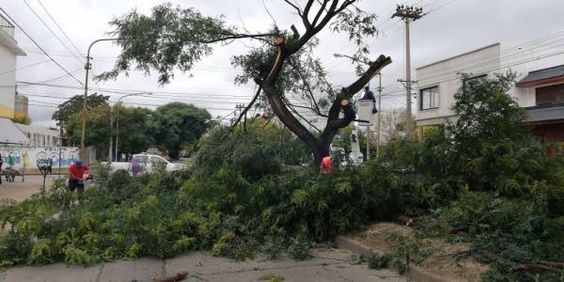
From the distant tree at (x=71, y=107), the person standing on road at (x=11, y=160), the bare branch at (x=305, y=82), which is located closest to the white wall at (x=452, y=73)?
the bare branch at (x=305, y=82)

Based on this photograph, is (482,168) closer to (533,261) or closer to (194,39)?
(533,261)

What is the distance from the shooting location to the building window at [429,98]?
133 ft

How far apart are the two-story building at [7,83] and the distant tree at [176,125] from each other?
40.8 meters

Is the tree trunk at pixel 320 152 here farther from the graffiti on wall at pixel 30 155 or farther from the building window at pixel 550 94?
the graffiti on wall at pixel 30 155

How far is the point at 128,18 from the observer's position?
39.2 ft

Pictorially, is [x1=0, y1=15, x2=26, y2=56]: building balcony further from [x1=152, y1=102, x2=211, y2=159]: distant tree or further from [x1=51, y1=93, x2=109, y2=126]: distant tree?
[x1=51, y1=93, x2=109, y2=126]: distant tree

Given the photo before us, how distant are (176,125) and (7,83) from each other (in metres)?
47.0

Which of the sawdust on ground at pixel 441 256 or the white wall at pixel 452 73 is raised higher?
the white wall at pixel 452 73

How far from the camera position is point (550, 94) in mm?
31297

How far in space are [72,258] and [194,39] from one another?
6.00 metres

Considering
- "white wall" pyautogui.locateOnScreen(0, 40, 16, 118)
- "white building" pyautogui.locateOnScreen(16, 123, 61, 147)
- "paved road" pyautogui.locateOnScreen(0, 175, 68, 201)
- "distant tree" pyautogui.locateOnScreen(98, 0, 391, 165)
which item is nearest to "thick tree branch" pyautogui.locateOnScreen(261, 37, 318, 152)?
"distant tree" pyautogui.locateOnScreen(98, 0, 391, 165)

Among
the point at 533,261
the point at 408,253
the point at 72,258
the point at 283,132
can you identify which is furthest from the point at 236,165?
the point at 533,261

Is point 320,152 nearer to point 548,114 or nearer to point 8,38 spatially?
point 548,114

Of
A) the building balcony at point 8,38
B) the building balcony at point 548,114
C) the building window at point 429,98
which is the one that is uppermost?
the building balcony at point 8,38
